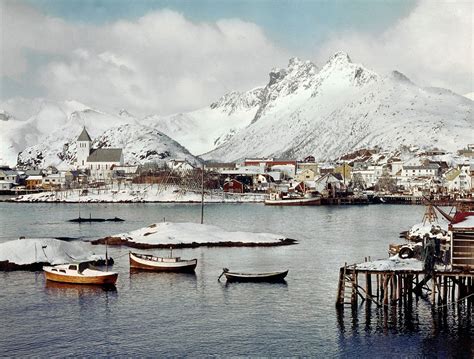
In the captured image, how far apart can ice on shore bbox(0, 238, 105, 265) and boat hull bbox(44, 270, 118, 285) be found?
4.63m

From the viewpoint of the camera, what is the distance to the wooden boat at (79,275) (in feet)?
150

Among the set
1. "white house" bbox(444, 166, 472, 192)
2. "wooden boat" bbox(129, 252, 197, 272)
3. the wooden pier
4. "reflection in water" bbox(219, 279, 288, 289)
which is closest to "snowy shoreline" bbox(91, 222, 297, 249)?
"wooden boat" bbox(129, 252, 197, 272)

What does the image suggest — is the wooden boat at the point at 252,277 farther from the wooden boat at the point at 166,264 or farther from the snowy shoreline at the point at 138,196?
the snowy shoreline at the point at 138,196

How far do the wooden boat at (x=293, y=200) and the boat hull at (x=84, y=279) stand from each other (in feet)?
335

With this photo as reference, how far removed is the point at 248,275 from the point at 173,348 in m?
15.2

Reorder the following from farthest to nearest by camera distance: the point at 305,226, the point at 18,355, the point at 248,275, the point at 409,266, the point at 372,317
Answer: the point at 305,226
the point at 248,275
the point at 409,266
the point at 372,317
the point at 18,355

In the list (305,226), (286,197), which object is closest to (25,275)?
(305,226)

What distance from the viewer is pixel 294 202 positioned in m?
150

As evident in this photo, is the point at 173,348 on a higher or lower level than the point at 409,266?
lower

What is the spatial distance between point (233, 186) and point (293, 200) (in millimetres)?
29432

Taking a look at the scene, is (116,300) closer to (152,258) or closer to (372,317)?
(152,258)

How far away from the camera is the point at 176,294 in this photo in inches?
1720

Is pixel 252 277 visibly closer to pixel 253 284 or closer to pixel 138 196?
pixel 253 284

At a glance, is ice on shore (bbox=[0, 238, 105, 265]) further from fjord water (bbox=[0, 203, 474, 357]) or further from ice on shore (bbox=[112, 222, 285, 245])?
ice on shore (bbox=[112, 222, 285, 245])
